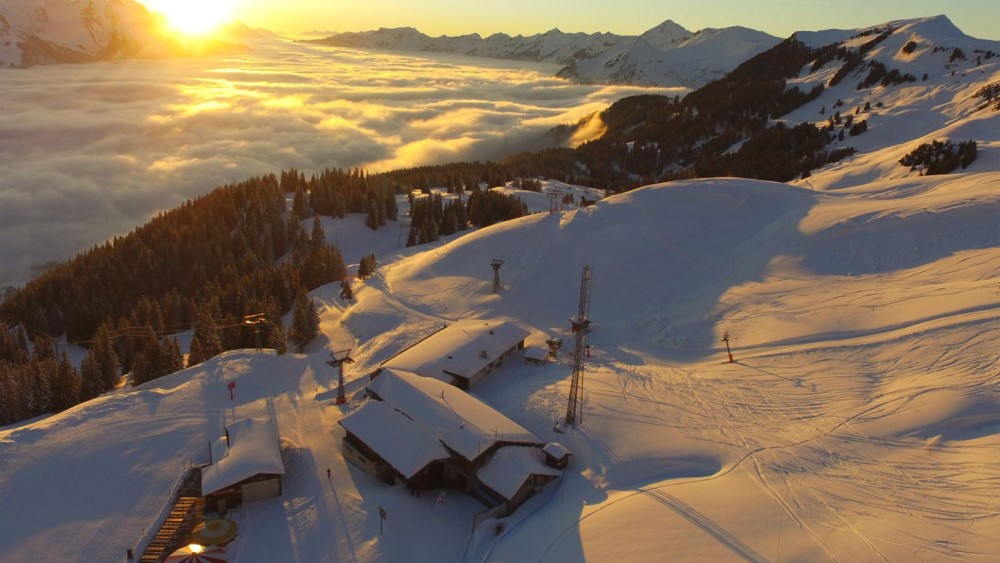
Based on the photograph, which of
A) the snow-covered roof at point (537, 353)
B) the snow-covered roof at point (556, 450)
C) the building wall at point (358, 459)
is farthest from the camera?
the snow-covered roof at point (537, 353)

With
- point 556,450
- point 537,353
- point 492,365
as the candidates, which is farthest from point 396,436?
point 537,353

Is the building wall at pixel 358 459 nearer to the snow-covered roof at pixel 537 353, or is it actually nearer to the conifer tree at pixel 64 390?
the snow-covered roof at pixel 537 353

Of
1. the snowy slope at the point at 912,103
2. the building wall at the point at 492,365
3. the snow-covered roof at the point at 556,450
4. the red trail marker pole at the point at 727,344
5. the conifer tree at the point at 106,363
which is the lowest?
the conifer tree at the point at 106,363

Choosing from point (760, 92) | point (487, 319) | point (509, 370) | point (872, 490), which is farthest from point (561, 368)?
point (760, 92)

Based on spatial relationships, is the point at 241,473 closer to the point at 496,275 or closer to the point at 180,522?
the point at 180,522

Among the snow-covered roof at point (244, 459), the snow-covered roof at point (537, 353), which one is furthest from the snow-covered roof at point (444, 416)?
the snow-covered roof at point (537, 353)

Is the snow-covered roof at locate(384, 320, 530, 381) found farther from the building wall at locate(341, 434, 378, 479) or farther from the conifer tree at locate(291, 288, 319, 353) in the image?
the conifer tree at locate(291, 288, 319, 353)
